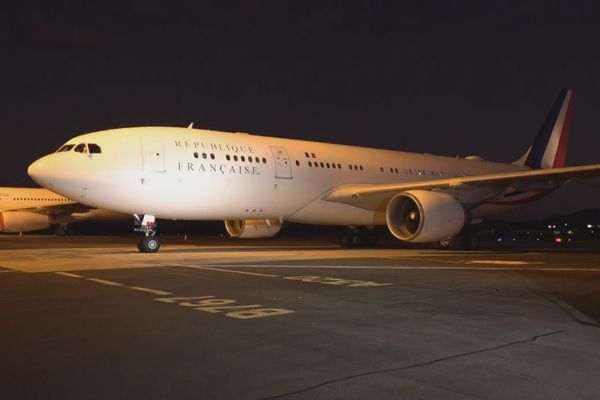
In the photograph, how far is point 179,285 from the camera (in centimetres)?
890

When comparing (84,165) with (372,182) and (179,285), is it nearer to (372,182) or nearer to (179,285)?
(179,285)

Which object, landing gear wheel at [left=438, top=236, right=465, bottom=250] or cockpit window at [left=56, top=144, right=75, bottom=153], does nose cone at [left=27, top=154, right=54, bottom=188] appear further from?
landing gear wheel at [left=438, top=236, right=465, bottom=250]

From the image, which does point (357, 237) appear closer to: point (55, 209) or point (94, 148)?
point (94, 148)

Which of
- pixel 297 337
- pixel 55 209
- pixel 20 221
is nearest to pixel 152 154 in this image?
pixel 297 337

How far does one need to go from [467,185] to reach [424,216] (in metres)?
2.73

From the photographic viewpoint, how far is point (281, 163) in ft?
60.2

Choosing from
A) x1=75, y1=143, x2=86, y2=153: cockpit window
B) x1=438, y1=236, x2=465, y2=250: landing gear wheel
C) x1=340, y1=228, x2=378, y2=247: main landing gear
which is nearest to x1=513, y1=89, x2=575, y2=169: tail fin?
x1=438, y1=236, x2=465, y2=250: landing gear wheel

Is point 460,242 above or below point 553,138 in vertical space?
below

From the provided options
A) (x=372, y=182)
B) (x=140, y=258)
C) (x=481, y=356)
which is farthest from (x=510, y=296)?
(x=372, y=182)

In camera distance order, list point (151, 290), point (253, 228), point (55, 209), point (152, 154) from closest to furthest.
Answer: point (151, 290)
point (152, 154)
point (253, 228)
point (55, 209)

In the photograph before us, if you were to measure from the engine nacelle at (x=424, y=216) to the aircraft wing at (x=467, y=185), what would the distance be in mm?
614

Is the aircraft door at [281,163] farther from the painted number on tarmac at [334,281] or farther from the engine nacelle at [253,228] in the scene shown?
the painted number on tarmac at [334,281]

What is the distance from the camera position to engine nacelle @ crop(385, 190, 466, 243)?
55.0 ft

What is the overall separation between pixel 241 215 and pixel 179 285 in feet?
30.3
